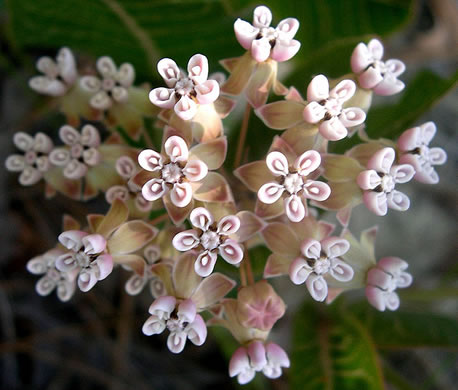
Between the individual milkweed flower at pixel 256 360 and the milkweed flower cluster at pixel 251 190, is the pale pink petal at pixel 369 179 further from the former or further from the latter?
the individual milkweed flower at pixel 256 360

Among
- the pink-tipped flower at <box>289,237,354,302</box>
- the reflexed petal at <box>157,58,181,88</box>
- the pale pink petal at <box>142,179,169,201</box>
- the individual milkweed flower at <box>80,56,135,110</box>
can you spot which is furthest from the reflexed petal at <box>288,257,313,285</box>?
the individual milkweed flower at <box>80,56,135,110</box>

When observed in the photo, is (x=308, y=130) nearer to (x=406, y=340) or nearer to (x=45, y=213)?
(x=406, y=340)

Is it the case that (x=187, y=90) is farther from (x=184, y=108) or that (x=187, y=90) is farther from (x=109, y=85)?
(x=109, y=85)

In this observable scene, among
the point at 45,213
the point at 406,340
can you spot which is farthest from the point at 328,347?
the point at 45,213

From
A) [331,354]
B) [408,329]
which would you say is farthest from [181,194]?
[408,329]

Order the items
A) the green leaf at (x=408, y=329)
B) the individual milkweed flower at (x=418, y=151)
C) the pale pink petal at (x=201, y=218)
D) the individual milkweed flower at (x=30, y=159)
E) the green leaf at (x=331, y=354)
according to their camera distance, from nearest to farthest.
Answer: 1. the pale pink petal at (x=201, y=218)
2. the individual milkweed flower at (x=418, y=151)
3. the individual milkweed flower at (x=30, y=159)
4. the green leaf at (x=331, y=354)
5. the green leaf at (x=408, y=329)

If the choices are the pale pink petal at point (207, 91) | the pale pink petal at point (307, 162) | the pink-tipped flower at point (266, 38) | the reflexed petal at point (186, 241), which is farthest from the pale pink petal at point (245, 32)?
the reflexed petal at point (186, 241)
